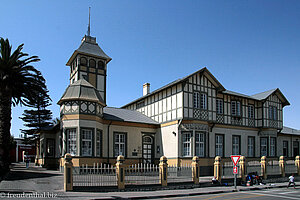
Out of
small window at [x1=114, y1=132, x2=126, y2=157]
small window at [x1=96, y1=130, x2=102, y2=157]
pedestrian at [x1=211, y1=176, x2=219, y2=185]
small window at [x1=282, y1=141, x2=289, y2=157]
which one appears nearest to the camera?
pedestrian at [x1=211, y1=176, x2=219, y2=185]

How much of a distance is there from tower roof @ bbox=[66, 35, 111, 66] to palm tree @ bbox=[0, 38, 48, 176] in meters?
7.73

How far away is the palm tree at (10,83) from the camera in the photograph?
21953 millimetres

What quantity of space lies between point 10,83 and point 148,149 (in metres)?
14.0

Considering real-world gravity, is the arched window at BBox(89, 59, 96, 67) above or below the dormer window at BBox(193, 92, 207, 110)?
above

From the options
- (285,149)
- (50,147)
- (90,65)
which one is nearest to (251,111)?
(285,149)

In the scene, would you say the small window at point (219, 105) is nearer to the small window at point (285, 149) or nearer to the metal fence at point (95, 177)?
the small window at point (285, 149)

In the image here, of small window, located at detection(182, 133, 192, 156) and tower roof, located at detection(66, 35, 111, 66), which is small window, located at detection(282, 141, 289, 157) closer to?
small window, located at detection(182, 133, 192, 156)

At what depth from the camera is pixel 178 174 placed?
62.5ft

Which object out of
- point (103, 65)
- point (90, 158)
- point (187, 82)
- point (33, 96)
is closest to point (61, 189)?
point (90, 158)

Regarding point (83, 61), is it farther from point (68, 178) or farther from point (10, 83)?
point (68, 178)

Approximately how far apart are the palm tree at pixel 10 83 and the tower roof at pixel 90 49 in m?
7.73

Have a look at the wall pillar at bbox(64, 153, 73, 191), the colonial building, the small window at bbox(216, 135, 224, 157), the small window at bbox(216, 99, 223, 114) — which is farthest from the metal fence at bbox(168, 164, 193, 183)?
the small window at bbox(216, 99, 223, 114)

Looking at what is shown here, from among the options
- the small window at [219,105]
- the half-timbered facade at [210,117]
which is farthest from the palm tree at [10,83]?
the small window at [219,105]

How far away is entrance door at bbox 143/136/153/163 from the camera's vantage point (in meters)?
28.1
